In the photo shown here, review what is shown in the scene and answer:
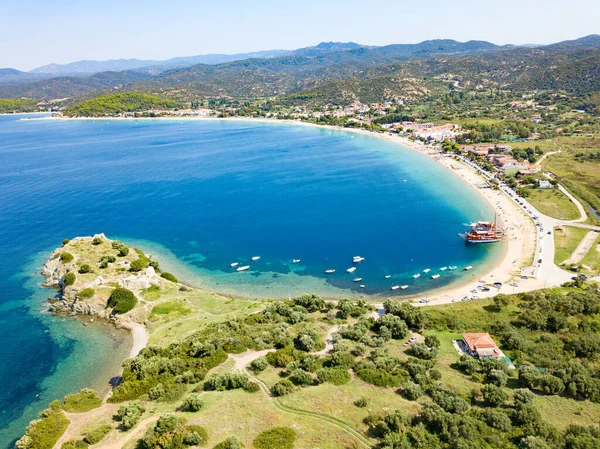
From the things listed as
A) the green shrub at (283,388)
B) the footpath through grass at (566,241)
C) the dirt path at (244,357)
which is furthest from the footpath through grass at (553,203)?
the green shrub at (283,388)

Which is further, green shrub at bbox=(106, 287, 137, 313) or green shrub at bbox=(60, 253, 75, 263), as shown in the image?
green shrub at bbox=(60, 253, 75, 263)

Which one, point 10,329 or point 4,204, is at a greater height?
point 4,204

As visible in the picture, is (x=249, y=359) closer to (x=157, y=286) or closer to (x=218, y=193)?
(x=157, y=286)

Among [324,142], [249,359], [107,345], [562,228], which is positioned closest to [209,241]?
[107,345]

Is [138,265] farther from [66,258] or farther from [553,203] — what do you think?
[553,203]

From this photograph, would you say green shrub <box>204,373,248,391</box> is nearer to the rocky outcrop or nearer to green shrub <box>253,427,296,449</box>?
green shrub <box>253,427,296,449</box>

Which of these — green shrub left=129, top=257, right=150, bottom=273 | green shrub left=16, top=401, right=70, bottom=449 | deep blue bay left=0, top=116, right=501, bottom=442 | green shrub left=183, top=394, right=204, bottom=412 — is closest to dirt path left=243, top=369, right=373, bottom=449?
green shrub left=183, top=394, right=204, bottom=412
